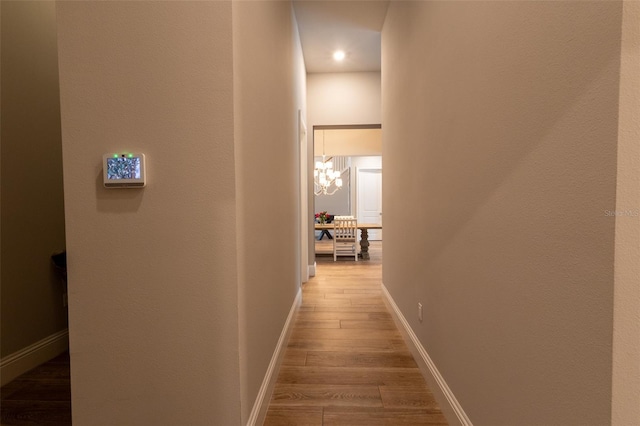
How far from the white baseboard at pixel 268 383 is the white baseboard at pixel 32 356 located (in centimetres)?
175

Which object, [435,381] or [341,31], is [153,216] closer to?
[435,381]

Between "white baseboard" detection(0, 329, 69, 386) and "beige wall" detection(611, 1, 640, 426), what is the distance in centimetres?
310

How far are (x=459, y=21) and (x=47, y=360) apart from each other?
137 inches

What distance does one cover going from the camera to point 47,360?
92.3 inches

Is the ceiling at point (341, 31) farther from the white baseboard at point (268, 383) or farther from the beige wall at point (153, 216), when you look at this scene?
the white baseboard at point (268, 383)

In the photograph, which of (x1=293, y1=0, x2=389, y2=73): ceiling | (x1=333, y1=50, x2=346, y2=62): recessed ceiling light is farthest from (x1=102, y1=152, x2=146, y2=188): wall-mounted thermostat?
(x1=333, y1=50, x2=346, y2=62): recessed ceiling light

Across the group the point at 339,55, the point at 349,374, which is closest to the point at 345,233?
the point at 339,55

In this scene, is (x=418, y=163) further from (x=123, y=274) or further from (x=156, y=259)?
A: (x=123, y=274)

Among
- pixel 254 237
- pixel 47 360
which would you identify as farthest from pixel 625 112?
pixel 47 360

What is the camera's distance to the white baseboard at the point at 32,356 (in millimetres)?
2059

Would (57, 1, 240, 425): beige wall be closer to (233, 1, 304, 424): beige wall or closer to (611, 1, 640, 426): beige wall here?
(233, 1, 304, 424): beige wall

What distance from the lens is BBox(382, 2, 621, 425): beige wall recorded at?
29.9 inches

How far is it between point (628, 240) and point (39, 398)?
9.39 feet

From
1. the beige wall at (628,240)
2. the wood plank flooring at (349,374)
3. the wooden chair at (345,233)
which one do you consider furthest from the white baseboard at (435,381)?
the wooden chair at (345,233)
